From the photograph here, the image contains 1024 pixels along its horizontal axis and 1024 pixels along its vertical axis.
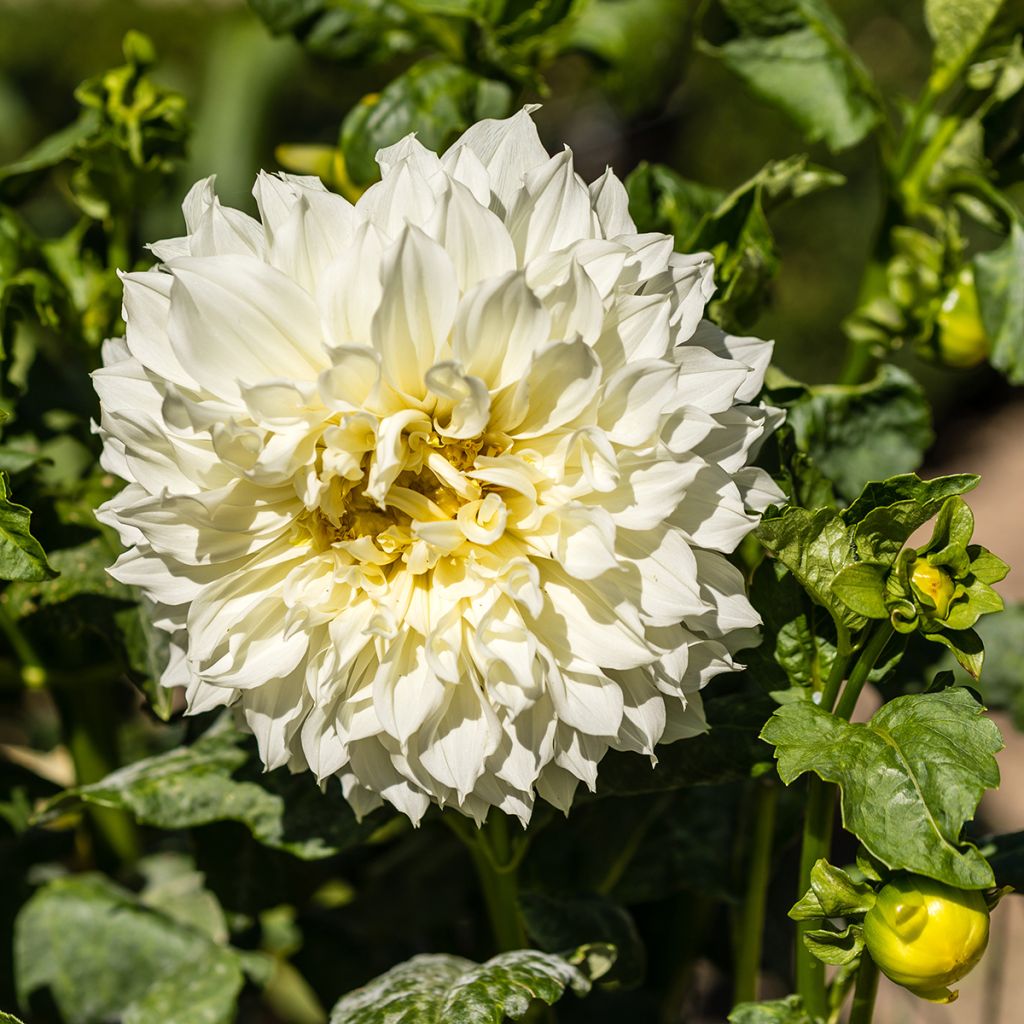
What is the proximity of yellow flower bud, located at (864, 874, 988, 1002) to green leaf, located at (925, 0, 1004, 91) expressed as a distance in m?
0.54

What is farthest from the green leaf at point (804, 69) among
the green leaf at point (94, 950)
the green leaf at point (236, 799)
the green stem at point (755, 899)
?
the green leaf at point (94, 950)

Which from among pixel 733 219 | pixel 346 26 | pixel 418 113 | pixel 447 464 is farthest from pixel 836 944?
pixel 346 26

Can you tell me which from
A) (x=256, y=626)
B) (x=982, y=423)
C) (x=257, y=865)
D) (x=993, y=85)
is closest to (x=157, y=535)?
(x=256, y=626)

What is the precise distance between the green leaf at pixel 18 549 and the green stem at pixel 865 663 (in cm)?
39

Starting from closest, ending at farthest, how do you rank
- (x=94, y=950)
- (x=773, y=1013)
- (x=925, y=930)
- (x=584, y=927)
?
(x=925, y=930) → (x=773, y=1013) → (x=584, y=927) → (x=94, y=950)

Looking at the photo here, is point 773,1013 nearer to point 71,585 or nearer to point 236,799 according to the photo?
point 236,799

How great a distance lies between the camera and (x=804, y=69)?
0.84 meters

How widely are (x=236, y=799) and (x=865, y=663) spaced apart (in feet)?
1.22

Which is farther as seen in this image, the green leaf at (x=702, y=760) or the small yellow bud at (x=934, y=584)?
the green leaf at (x=702, y=760)

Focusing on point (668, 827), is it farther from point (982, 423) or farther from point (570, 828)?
point (982, 423)

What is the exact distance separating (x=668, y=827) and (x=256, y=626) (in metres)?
0.38

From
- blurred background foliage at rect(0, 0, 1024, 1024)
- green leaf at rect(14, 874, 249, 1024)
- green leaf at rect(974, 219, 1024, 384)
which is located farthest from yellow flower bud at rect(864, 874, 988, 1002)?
green leaf at rect(14, 874, 249, 1024)

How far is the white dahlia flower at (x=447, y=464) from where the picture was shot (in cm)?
54

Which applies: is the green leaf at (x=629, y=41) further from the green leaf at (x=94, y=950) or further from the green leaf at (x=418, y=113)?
the green leaf at (x=94, y=950)
